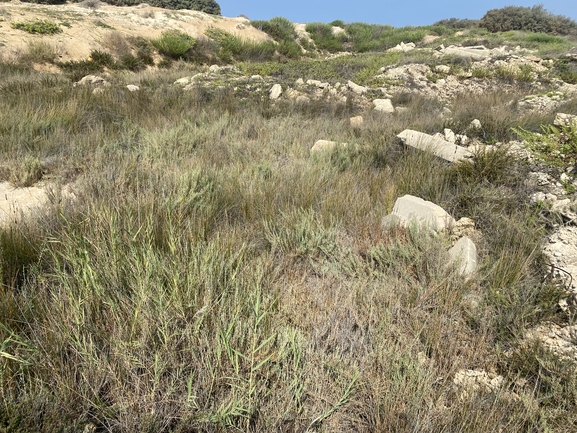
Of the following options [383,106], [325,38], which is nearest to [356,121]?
[383,106]

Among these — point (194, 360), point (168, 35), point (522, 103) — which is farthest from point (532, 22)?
point (194, 360)

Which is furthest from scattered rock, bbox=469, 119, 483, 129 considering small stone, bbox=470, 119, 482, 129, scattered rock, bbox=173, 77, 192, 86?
scattered rock, bbox=173, 77, 192, 86

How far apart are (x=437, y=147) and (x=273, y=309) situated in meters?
3.25

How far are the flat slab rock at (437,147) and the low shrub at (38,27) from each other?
15.3 meters

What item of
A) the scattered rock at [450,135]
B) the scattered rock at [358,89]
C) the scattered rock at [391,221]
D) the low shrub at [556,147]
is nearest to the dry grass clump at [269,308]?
the scattered rock at [391,221]

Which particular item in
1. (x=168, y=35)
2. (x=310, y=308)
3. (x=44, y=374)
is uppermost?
(x=168, y=35)

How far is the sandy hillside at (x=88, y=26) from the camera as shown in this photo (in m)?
11.8

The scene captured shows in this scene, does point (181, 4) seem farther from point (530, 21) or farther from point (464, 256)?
point (464, 256)

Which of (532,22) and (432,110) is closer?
(432,110)

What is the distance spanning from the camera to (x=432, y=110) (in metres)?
6.99

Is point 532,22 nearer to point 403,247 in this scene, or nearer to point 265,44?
point 265,44

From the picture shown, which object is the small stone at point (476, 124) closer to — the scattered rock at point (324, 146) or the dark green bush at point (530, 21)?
the scattered rock at point (324, 146)

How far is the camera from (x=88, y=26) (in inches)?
549

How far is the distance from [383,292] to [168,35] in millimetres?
17521
